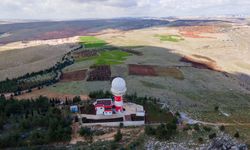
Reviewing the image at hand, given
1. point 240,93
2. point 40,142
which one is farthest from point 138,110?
point 240,93

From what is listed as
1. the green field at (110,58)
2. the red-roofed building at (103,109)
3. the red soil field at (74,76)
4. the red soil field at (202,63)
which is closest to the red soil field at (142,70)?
the green field at (110,58)

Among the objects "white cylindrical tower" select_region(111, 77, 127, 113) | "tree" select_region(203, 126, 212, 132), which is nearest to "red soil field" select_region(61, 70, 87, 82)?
"white cylindrical tower" select_region(111, 77, 127, 113)

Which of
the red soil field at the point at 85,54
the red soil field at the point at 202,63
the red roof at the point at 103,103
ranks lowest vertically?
the red soil field at the point at 202,63

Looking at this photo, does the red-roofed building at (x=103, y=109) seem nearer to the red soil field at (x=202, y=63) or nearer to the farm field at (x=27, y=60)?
the farm field at (x=27, y=60)

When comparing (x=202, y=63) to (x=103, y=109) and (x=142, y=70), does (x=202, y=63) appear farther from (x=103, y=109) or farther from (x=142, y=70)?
(x=103, y=109)

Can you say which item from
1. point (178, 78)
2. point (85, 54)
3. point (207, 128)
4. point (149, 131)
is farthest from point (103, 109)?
point (85, 54)

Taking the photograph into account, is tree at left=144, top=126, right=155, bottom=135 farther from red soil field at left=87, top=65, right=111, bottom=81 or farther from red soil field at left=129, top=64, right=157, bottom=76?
red soil field at left=129, top=64, right=157, bottom=76
